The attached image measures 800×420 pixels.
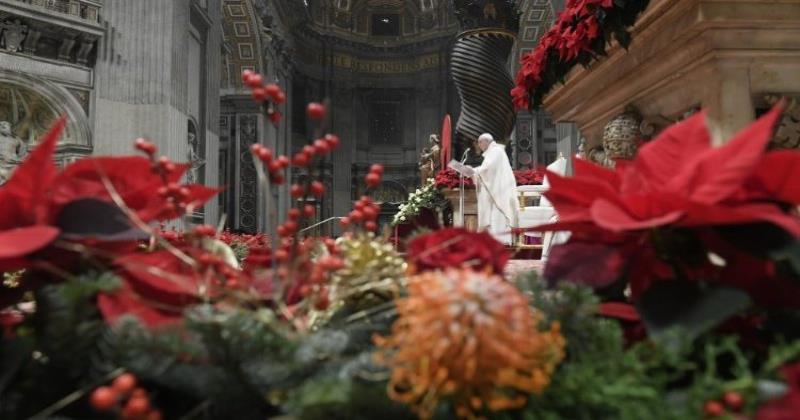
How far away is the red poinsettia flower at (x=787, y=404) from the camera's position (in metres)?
0.34

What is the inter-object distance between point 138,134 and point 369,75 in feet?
45.8

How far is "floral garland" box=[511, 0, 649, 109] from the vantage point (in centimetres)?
149

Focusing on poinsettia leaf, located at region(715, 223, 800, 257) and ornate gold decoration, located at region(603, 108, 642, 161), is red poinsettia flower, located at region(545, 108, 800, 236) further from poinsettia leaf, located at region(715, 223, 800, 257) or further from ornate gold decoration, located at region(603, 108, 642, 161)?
ornate gold decoration, located at region(603, 108, 642, 161)

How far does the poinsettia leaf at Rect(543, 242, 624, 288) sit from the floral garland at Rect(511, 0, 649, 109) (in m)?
1.14

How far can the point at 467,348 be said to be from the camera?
0.37 metres

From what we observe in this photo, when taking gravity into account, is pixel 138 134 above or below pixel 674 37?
above

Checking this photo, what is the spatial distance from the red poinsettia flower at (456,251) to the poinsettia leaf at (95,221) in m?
0.27

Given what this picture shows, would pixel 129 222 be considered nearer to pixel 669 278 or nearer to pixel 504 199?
pixel 669 278

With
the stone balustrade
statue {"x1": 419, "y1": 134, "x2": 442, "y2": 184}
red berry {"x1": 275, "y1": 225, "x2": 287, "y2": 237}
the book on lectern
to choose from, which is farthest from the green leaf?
statue {"x1": 419, "y1": 134, "x2": 442, "y2": 184}

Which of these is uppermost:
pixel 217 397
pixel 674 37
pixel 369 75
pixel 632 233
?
pixel 369 75

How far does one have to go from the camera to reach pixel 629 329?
563 mm

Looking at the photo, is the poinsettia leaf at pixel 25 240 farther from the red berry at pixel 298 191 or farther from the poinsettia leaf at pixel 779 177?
the poinsettia leaf at pixel 779 177

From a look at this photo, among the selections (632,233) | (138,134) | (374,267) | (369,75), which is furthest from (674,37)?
(369,75)

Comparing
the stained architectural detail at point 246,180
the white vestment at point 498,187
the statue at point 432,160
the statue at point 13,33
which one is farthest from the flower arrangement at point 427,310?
the stained architectural detail at point 246,180
